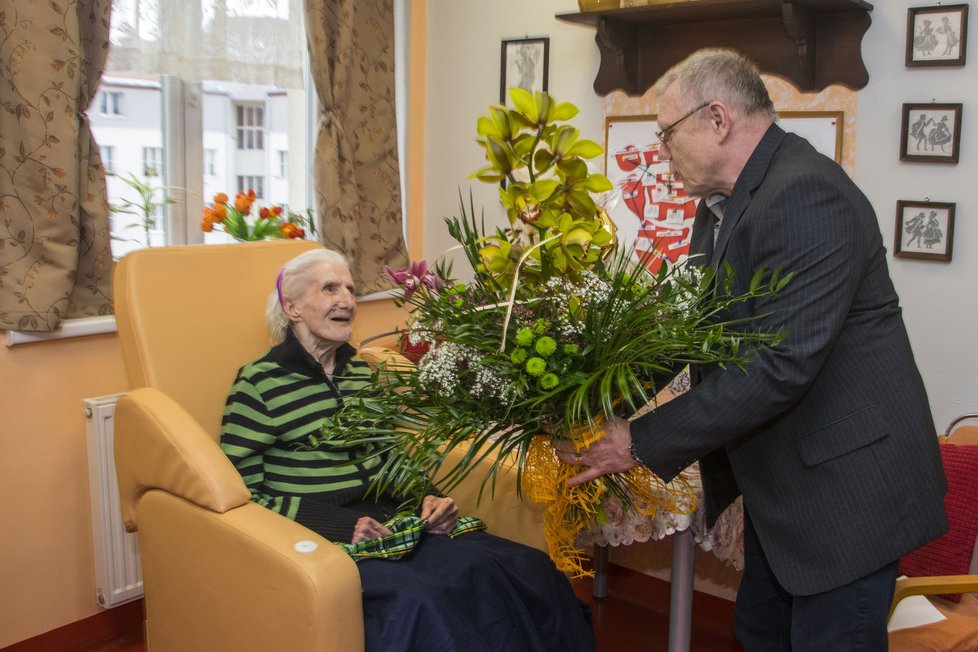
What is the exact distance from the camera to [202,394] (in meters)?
2.22

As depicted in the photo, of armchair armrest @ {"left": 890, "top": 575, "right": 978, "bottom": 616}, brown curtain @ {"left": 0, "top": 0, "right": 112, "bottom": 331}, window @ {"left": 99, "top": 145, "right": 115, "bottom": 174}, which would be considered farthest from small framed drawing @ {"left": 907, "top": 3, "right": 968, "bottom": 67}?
window @ {"left": 99, "top": 145, "right": 115, "bottom": 174}

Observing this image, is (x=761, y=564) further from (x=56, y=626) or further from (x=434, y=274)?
(x=56, y=626)

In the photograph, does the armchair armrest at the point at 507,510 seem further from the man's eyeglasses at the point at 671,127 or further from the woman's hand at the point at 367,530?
the man's eyeglasses at the point at 671,127

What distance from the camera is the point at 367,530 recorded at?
1.99m

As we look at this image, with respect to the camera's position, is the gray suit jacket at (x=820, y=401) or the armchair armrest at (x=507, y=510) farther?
the armchair armrest at (x=507, y=510)

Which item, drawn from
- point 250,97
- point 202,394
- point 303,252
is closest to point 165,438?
point 202,394

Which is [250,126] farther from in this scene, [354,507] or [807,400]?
[807,400]

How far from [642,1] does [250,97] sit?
1351 mm

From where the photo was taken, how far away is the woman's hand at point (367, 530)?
77.8 inches

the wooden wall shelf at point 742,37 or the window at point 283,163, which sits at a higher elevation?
the wooden wall shelf at point 742,37

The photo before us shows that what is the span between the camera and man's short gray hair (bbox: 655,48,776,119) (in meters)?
1.57

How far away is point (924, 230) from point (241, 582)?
1.88 metres

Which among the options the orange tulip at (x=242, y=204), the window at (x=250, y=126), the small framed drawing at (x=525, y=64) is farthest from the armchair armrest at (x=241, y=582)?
the small framed drawing at (x=525, y=64)

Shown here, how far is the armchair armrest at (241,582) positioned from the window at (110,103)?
4.28 ft
